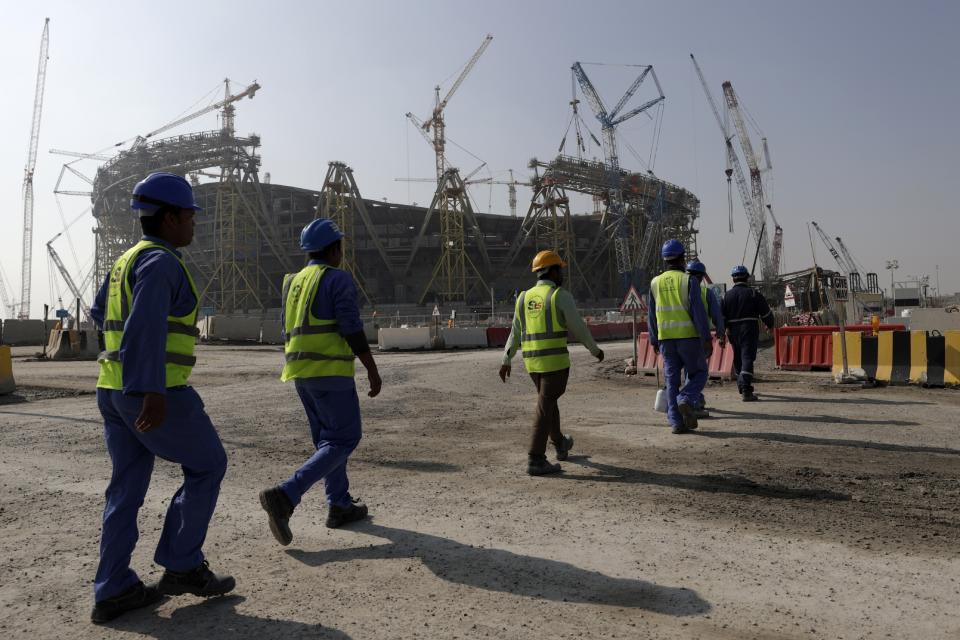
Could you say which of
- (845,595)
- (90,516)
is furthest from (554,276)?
(90,516)

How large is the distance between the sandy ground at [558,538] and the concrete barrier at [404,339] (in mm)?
18416

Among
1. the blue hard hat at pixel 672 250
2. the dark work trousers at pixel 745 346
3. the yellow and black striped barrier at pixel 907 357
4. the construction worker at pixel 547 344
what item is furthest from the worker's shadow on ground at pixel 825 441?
the yellow and black striped barrier at pixel 907 357

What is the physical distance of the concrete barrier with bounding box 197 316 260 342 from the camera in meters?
32.0

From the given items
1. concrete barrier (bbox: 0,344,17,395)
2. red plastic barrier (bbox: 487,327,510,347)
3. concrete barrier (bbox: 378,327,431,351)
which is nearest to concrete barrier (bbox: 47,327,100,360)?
concrete barrier (bbox: 378,327,431,351)

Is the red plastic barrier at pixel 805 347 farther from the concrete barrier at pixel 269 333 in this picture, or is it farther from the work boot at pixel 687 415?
the concrete barrier at pixel 269 333

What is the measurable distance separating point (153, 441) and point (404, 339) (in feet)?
76.2

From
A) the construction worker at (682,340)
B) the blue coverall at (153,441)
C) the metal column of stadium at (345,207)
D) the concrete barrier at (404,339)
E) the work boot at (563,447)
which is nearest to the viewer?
the blue coverall at (153,441)

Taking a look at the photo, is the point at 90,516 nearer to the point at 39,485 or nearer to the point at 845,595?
the point at 39,485

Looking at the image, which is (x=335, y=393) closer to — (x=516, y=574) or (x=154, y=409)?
(x=154, y=409)

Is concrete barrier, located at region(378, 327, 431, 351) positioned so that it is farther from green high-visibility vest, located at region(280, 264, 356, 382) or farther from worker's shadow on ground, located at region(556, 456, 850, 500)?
green high-visibility vest, located at region(280, 264, 356, 382)

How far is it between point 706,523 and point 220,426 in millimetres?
5957

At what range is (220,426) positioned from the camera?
7.70 m

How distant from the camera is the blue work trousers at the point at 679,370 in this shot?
21.3 ft

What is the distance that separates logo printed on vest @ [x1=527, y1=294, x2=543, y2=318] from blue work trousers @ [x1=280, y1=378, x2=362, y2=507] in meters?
1.90
